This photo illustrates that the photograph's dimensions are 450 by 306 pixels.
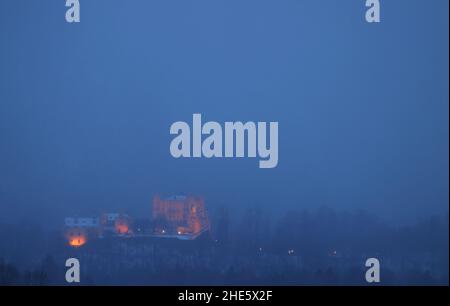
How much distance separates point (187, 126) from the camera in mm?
7801

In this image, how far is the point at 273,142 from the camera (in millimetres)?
7875

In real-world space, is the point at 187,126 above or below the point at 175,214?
above

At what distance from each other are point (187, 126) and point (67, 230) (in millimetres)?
2163
